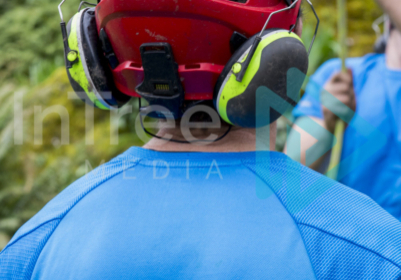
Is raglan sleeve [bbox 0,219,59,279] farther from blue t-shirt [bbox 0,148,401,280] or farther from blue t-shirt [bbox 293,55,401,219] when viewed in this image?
blue t-shirt [bbox 293,55,401,219]

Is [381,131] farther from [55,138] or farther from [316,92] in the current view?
[55,138]

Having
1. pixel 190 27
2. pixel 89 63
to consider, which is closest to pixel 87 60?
pixel 89 63

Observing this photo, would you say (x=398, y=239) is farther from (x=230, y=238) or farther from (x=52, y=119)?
(x=52, y=119)

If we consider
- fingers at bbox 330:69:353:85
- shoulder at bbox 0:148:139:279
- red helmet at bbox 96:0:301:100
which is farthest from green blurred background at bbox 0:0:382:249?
shoulder at bbox 0:148:139:279

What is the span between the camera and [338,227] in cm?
89

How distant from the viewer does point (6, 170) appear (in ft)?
13.4

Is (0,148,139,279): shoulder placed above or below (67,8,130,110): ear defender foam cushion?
below

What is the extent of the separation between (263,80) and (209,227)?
394 millimetres

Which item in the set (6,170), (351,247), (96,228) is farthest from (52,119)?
(351,247)

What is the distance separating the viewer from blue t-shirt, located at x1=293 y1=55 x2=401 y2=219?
77.4 inches

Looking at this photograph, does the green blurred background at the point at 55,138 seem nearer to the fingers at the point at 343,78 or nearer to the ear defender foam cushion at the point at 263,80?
the fingers at the point at 343,78

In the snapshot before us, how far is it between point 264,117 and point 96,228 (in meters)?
0.54

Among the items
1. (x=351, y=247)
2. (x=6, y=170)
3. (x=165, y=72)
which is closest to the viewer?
(x=351, y=247)

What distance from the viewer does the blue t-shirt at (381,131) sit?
196 centimetres
